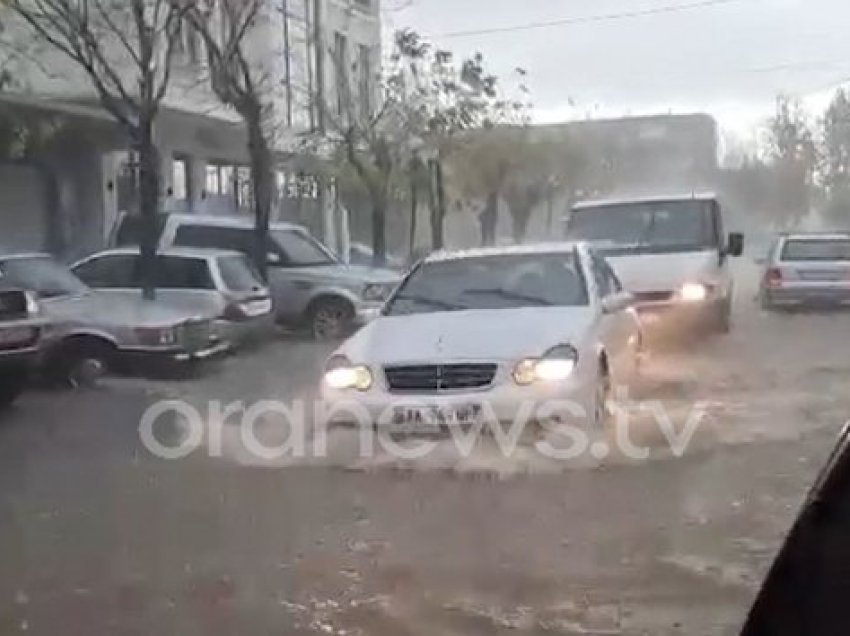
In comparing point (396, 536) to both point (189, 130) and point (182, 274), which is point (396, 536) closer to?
point (182, 274)

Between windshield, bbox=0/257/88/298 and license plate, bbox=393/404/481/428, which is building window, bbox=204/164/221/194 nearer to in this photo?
windshield, bbox=0/257/88/298

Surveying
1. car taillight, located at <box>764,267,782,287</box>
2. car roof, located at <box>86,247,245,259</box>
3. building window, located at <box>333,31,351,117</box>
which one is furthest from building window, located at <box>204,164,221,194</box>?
car taillight, located at <box>764,267,782,287</box>

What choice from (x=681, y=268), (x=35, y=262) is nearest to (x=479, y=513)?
(x=35, y=262)

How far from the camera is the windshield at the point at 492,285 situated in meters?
10.6

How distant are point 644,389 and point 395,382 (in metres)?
4.11

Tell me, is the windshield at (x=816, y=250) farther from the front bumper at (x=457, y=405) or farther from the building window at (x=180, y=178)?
the front bumper at (x=457, y=405)

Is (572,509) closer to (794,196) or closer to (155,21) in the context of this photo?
(155,21)

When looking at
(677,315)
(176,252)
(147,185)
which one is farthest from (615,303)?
(147,185)

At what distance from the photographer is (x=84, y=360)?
1501cm

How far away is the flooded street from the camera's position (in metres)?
6.35

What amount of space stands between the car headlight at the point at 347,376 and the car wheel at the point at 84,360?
5622 mm

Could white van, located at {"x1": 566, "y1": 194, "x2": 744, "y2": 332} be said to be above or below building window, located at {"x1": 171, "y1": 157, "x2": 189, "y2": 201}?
below

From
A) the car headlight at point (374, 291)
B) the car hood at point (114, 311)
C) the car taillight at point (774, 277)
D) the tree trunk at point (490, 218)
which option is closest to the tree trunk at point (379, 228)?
the tree trunk at point (490, 218)

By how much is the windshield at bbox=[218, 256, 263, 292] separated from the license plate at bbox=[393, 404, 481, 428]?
894 centimetres
